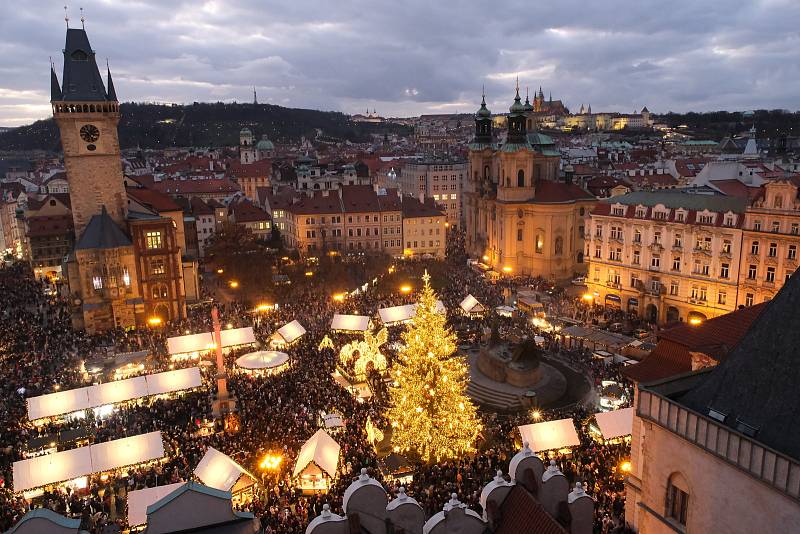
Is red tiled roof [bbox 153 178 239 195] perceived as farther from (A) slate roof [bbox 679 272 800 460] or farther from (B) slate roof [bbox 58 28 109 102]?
(A) slate roof [bbox 679 272 800 460]

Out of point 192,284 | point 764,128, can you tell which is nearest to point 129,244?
point 192,284

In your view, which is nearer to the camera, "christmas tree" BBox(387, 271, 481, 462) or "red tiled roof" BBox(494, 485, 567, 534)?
"red tiled roof" BBox(494, 485, 567, 534)

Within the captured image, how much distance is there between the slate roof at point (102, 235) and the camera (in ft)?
160

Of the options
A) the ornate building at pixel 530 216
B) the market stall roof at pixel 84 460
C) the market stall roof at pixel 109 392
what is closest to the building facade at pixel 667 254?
the ornate building at pixel 530 216

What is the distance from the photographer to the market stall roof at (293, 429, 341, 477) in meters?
23.8

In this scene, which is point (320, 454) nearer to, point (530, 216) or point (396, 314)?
point (396, 314)

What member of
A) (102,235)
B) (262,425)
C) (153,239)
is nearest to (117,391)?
(262,425)

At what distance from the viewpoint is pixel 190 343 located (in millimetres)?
39562

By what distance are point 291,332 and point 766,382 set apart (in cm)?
3226

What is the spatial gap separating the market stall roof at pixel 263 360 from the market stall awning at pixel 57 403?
334 inches

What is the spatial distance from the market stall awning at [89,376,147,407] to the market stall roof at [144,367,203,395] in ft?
1.29

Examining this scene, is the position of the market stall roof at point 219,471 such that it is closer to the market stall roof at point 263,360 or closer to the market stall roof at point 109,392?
the market stall roof at point 109,392

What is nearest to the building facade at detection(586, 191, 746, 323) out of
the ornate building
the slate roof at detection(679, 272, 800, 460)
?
the ornate building

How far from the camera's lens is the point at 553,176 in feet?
246
